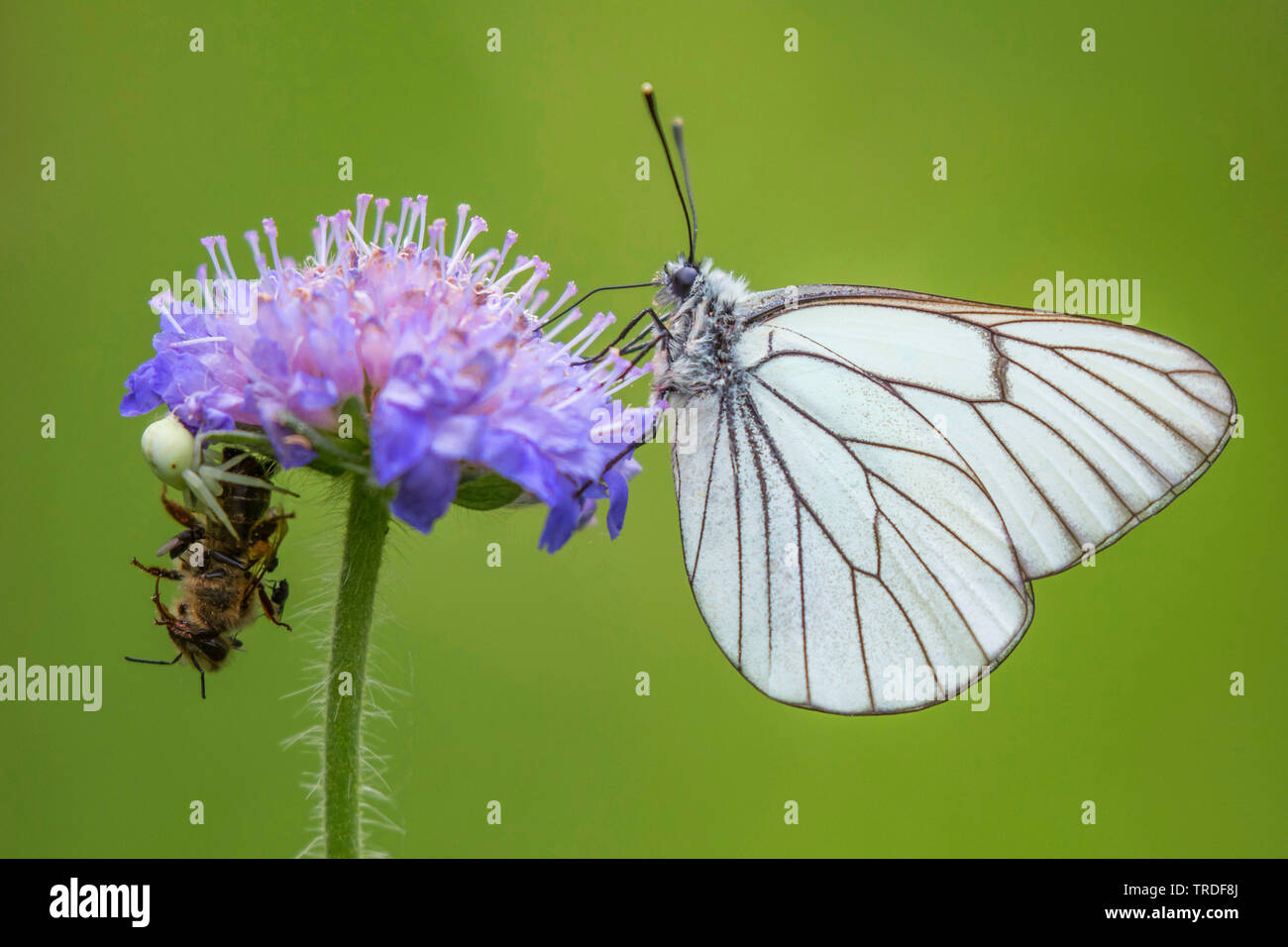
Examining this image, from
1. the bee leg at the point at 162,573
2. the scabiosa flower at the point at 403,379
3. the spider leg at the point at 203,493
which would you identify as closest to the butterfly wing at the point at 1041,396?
the scabiosa flower at the point at 403,379

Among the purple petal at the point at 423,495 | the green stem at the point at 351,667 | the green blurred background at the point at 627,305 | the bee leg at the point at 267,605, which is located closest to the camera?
the purple petal at the point at 423,495

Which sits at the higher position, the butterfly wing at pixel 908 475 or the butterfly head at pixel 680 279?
the butterfly head at pixel 680 279

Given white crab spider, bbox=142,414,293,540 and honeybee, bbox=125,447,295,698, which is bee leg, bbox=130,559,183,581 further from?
white crab spider, bbox=142,414,293,540

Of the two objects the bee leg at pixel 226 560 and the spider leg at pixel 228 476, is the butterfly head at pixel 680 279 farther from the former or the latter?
the bee leg at pixel 226 560

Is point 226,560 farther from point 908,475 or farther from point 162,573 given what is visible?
point 908,475

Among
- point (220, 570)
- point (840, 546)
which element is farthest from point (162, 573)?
point (840, 546)


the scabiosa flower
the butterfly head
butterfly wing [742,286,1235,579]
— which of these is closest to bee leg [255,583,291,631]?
the scabiosa flower
